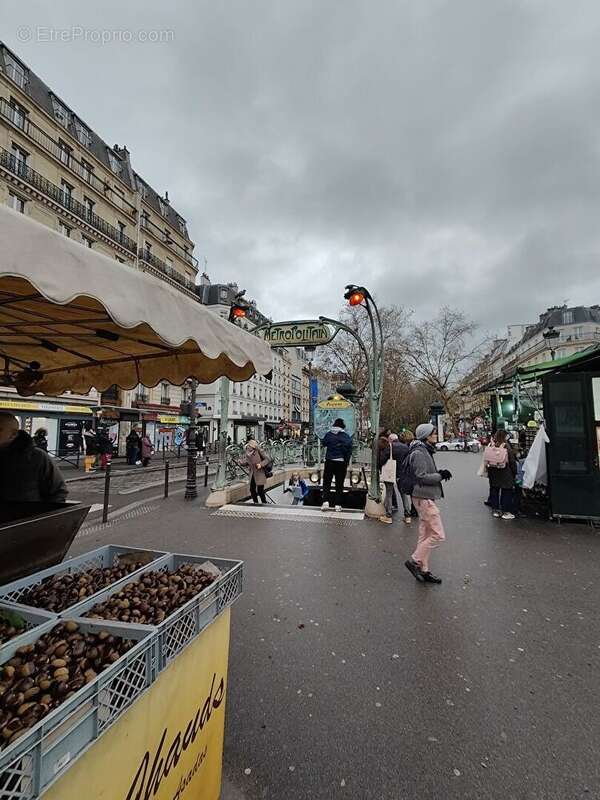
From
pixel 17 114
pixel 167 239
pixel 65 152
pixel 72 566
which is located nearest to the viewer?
pixel 72 566

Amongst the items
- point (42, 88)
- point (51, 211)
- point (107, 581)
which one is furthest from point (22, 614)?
point (42, 88)

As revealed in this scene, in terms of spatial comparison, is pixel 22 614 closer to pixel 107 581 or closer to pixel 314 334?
pixel 107 581

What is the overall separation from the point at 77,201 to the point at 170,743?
3393 cm

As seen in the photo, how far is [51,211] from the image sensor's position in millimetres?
24344

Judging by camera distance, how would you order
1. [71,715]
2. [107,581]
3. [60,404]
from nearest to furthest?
[71,715]
[107,581]
[60,404]

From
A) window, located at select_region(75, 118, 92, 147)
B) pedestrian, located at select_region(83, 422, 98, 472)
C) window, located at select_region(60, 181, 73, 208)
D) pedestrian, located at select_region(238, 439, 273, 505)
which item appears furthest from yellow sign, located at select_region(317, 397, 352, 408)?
window, located at select_region(75, 118, 92, 147)

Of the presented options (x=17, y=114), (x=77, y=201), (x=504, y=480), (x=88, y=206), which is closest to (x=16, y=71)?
(x=17, y=114)

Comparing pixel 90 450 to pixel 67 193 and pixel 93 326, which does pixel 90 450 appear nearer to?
pixel 67 193

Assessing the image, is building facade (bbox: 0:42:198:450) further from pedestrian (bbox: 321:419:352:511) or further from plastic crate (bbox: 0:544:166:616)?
plastic crate (bbox: 0:544:166:616)

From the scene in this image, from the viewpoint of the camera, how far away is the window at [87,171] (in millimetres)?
27441

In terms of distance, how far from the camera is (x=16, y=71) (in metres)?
23.5

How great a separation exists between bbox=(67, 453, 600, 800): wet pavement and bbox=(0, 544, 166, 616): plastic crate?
1.27 m

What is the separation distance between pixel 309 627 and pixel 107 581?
2.18 m

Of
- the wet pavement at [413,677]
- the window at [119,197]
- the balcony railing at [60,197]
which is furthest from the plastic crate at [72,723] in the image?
the window at [119,197]
